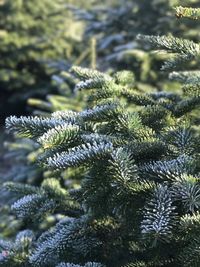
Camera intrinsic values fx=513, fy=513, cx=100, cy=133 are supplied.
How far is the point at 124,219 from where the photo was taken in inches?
62.6

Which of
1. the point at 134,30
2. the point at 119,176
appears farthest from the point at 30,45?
the point at 119,176

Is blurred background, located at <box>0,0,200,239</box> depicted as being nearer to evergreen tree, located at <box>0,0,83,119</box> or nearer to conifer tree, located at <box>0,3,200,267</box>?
evergreen tree, located at <box>0,0,83,119</box>

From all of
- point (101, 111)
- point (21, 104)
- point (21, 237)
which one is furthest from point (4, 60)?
point (101, 111)

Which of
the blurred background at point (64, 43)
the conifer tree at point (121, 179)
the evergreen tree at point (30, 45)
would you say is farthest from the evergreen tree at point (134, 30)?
the conifer tree at point (121, 179)

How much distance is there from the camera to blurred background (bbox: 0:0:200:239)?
5613mm

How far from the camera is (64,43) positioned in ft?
23.3

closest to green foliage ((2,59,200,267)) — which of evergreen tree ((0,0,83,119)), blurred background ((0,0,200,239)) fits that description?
blurred background ((0,0,200,239))

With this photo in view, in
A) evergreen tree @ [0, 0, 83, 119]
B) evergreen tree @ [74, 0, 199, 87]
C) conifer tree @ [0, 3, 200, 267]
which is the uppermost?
conifer tree @ [0, 3, 200, 267]

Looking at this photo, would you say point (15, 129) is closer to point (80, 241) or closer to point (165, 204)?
point (80, 241)

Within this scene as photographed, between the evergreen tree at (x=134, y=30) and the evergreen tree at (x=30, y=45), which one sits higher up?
the evergreen tree at (x=134, y=30)

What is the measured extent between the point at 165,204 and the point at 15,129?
55cm

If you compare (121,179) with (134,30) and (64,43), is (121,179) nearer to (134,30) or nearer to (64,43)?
(134,30)

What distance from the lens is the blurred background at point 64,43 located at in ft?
18.4

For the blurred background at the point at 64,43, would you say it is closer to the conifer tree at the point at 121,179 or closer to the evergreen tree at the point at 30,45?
the evergreen tree at the point at 30,45
